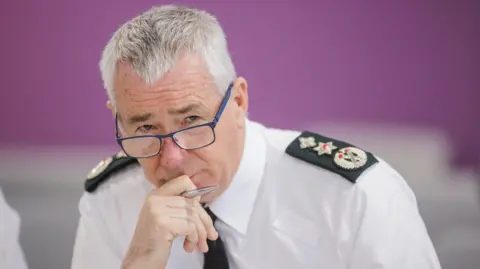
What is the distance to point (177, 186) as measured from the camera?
1313 mm

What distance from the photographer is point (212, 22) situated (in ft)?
4.60

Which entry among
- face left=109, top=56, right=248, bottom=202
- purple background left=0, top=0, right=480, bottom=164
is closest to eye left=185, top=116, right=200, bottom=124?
face left=109, top=56, right=248, bottom=202

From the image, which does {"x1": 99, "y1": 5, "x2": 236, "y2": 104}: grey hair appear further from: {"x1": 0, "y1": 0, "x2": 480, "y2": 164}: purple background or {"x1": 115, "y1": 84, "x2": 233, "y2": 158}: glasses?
{"x1": 0, "y1": 0, "x2": 480, "y2": 164}: purple background

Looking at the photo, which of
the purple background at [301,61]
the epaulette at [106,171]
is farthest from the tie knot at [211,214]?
the purple background at [301,61]

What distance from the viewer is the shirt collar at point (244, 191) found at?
149cm

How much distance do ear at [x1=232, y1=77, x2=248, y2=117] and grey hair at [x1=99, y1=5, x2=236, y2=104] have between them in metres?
0.02

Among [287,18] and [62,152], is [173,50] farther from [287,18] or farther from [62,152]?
[62,152]

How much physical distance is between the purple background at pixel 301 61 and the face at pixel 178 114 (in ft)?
1.77

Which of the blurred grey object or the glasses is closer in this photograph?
the glasses

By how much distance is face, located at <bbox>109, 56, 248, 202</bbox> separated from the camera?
4.25ft

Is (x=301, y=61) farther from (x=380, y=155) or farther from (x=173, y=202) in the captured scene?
(x=173, y=202)

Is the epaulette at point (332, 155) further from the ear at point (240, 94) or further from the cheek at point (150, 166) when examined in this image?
the cheek at point (150, 166)

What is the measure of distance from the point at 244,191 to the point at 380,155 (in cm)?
52

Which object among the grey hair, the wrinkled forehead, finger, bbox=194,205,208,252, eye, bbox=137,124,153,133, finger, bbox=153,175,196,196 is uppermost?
the grey hair
